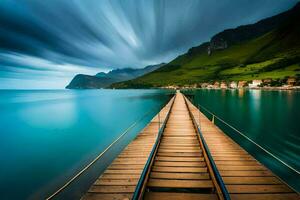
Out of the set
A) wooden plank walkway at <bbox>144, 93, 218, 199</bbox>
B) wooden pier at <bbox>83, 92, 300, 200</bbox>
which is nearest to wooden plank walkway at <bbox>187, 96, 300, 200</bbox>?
wooden pier at <bbox>83, 92, 300, 200</bbox>

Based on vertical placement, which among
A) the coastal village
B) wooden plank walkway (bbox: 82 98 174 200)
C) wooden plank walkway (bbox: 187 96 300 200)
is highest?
the coastal village

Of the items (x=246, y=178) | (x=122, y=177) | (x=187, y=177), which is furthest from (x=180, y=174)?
(x=246, y=178)

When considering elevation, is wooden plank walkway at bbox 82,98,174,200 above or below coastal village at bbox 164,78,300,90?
below

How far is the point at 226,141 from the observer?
10352 millimetres

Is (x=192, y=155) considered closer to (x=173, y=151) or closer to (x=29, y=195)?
(x=173, y=151)

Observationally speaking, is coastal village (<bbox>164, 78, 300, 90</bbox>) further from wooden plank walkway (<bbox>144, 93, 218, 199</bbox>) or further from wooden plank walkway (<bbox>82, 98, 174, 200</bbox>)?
wooden plank walkway (<bbox>82, 98, 174, 200</bbox>)

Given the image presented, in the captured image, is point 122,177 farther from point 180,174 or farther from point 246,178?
point 246,178

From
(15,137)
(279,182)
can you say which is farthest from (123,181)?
(15,137)

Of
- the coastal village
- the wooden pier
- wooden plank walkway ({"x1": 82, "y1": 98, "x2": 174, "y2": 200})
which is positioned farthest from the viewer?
the coastal village

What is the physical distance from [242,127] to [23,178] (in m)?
24.5

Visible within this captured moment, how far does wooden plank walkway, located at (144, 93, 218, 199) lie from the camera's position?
15.9ft

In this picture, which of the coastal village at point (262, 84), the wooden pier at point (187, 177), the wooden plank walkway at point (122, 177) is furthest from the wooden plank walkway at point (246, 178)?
the coastal village at point (262, 84)

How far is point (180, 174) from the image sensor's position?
595 centimetres

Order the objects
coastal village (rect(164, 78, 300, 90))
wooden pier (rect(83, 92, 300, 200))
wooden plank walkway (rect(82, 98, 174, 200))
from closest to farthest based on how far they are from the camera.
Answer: wooden pier (rect(83, 92, 300, 200)), wooden plank walkway (rect(82, 98, 174, 200)), coastal village (rect(164, 78, 300, 90))
